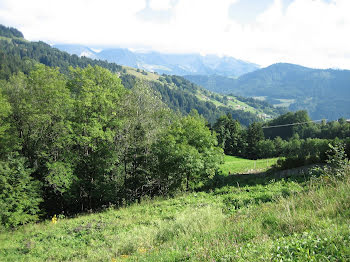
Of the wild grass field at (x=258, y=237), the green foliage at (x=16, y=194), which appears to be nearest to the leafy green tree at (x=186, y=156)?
the wild grass field at (x=258, y=237)

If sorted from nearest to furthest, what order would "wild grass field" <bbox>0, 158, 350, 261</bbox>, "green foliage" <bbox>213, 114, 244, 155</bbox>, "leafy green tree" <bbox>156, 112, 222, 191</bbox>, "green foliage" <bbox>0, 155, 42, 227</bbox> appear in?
"wild grass field" <bbox>0, 158, 350, 261</bbox> < "green foliage" <bbox>0, 155, 42, 227</bbox> < "leafy green tree" <bbox>156, 112, 222, 191</bbox> < "green foliage" <bbox>213, 114, 244, 155</bbox>

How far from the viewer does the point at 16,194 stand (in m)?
19.7

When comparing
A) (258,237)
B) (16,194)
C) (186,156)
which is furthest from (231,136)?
(258,237)

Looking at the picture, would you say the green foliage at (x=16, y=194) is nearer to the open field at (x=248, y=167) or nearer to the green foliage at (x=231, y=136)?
the open field at (x=248, y=167)

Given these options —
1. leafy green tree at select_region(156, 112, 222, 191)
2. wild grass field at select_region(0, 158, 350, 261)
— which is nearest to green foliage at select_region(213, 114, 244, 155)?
leafy green tree at select_region(156, 112, 222, 191)

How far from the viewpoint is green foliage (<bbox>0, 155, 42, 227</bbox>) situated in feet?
61.3

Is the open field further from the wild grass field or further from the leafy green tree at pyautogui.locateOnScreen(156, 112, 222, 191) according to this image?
the wild grass field

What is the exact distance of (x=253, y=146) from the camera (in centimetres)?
8769

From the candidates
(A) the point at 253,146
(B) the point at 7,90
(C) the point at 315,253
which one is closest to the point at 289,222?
(C) the point at 315,253

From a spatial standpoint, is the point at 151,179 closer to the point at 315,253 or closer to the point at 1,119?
the point at 1,119

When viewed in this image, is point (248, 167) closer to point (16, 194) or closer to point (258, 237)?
point (16, 194)

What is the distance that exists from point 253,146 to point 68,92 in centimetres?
7809

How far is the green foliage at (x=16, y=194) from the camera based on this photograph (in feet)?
61.3

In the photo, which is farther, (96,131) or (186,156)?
(186,156)
